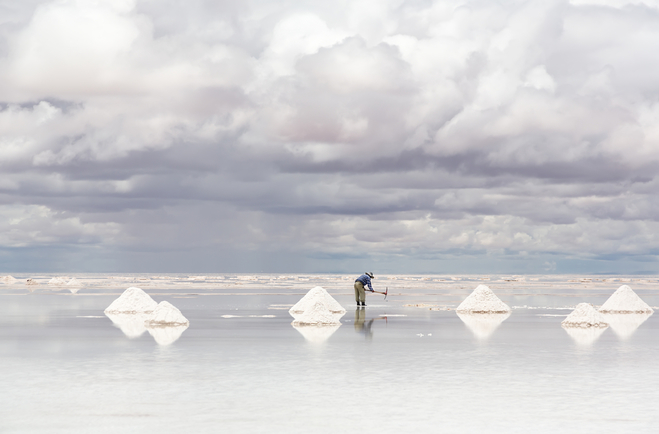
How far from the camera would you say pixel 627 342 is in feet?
68.2

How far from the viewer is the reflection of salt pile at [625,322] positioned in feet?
79.1

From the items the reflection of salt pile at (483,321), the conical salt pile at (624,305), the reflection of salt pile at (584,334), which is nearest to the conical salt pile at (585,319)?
the reflection of salt pile at (584,334)

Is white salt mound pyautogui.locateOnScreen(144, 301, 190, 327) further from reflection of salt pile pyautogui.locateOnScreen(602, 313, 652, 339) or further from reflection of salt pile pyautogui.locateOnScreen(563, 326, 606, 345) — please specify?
reflection of salt pile pyautogui.locateOnScreen(602, 313, 652, 339)

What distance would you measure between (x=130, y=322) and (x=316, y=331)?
764cm

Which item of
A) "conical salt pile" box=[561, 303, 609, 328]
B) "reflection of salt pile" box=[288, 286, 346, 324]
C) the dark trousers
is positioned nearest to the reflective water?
"reflection of salt pile" box=[288, 286, 346, 324]

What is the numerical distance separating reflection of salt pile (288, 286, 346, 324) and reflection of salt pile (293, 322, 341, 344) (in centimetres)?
37

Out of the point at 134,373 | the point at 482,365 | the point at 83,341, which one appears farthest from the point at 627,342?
the point at 83,341

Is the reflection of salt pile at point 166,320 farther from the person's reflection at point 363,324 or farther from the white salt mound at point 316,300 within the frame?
the white salt mound at point 316,300

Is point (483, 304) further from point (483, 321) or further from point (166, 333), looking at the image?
point (166, 333)

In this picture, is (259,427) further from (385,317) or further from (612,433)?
(385,317)

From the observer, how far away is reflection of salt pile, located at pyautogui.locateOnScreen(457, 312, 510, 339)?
23608mm

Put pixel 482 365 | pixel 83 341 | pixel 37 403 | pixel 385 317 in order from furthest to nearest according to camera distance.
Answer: pixel 385 317 < pixel 83 341 < pixel 482 365 < pixel 37 403

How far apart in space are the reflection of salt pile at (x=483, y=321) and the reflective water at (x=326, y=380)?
1.52ft

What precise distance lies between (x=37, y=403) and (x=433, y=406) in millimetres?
5998
